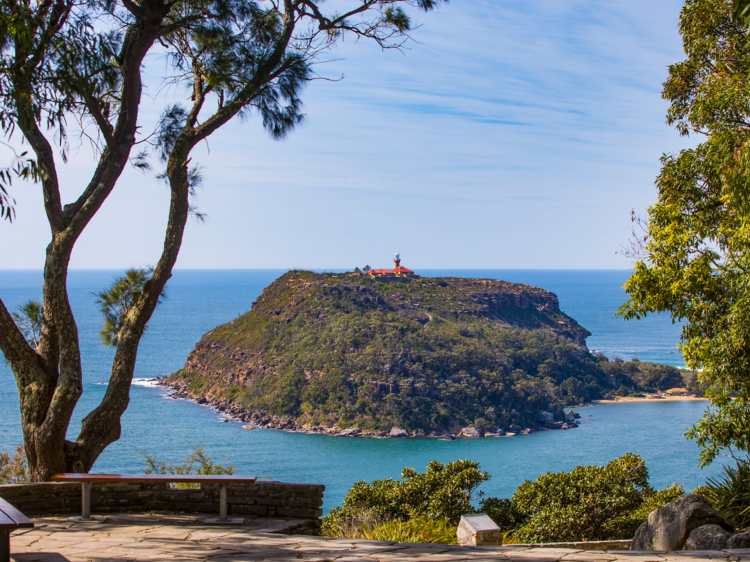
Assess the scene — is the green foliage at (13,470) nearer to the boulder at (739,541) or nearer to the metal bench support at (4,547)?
the metal bench support at (4,547)

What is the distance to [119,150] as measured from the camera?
6.13 metres

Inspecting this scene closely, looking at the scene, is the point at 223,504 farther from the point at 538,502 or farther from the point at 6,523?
the point at 538,502

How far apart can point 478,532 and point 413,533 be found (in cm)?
71

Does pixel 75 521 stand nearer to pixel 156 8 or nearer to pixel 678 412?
pixel 156 8

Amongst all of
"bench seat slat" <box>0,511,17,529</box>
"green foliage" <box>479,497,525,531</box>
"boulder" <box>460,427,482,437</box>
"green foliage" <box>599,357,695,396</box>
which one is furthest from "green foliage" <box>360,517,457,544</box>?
"green foliage" <box>599,357,695,396</box>

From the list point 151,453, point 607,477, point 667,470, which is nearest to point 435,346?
point 667,470

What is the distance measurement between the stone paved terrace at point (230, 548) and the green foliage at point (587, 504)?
18.7ft

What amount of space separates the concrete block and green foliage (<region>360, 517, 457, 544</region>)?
0.33 metres

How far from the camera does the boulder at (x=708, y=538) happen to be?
4.54 metres

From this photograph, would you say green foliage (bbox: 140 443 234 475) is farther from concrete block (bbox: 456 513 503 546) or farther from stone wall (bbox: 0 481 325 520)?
concrete block (bbox: 456 513 503 546)

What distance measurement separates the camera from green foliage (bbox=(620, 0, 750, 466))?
5711 mm

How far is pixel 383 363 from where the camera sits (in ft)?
217

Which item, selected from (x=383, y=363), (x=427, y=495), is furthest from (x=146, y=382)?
(x=427, y=495)

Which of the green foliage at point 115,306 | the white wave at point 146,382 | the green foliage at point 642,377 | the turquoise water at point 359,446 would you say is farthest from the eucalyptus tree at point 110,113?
the green foliage at point 642,377
